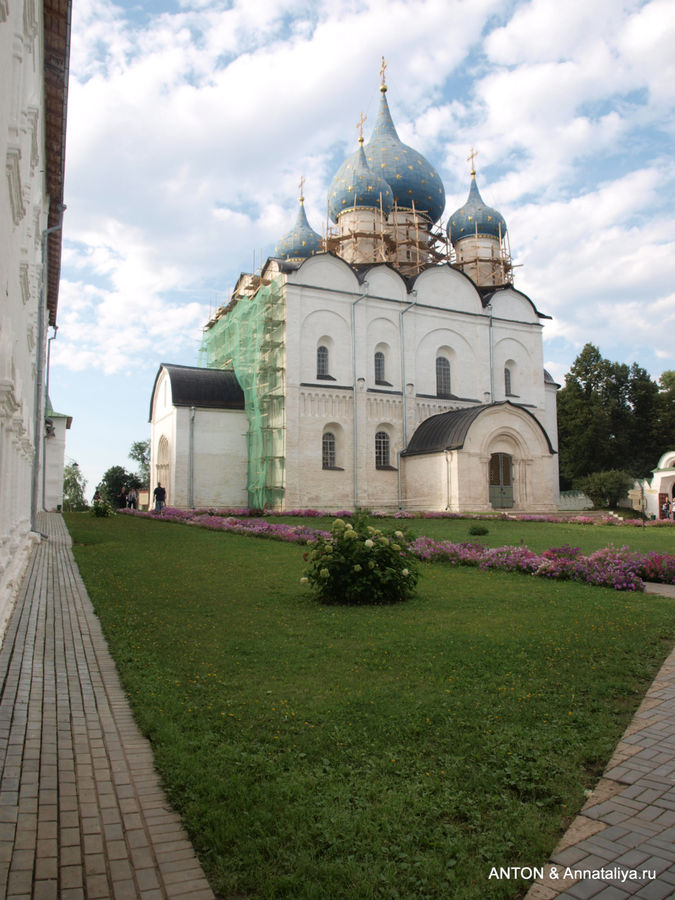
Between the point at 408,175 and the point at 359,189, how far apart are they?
148 inches

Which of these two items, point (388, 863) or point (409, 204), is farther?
point (409, 204)

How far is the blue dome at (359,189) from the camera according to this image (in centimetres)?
3634

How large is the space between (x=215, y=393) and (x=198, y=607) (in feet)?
83.4

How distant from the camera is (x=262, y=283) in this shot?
104 feet

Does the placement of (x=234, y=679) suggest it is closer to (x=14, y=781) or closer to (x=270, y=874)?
(x=14, y=781)

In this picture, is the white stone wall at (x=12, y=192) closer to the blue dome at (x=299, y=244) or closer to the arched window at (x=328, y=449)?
the arched window at (x=328, y=449)

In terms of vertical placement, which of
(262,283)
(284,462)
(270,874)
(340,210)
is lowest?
(270,874)

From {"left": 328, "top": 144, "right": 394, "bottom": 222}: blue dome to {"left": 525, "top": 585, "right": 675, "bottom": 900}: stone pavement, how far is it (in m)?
35.3

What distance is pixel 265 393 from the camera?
30.8 m

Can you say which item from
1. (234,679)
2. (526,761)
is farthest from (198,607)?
(526,761)

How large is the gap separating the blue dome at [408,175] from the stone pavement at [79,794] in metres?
36.9

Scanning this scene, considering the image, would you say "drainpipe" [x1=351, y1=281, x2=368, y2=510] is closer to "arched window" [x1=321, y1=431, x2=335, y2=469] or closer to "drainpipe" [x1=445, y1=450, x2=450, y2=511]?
"arched window" [x1=321, y1=431, x2=335, y2=469]

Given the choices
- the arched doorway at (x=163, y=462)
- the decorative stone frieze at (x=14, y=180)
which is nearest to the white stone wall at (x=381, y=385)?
the arched doorway at (x=163, y=462)

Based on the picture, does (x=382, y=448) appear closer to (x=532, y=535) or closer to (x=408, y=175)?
(x=532, y=535)
